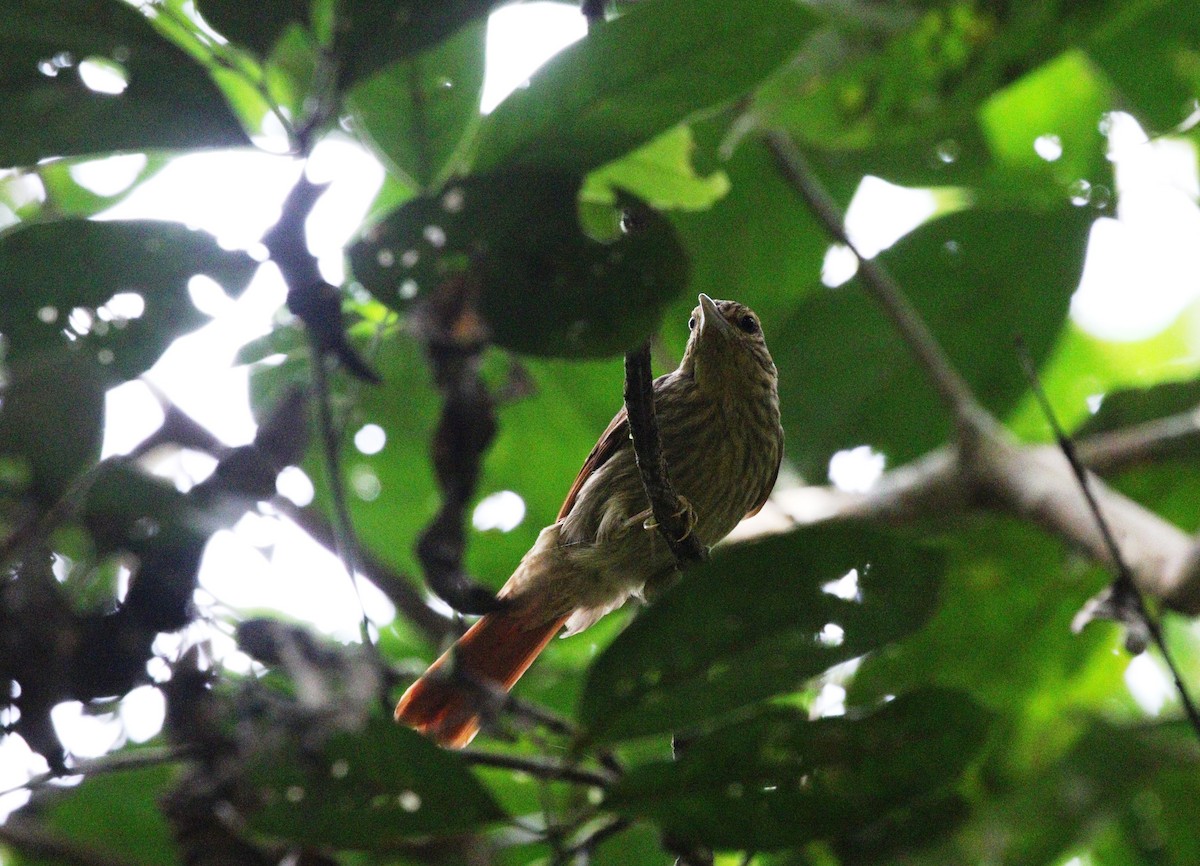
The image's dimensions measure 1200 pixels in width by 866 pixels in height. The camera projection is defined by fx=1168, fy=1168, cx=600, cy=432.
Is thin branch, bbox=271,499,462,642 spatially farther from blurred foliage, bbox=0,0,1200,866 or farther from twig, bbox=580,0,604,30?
twig, bbox=580,0,604,30

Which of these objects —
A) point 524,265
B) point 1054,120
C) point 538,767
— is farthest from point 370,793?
point 1054,120

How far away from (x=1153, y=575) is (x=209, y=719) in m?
2.34

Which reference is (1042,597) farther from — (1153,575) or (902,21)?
(902,21)

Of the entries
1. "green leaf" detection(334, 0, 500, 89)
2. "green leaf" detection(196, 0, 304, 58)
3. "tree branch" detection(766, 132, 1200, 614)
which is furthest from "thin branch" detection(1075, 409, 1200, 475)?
"green leaf" detection(196, 0, 304, 58)

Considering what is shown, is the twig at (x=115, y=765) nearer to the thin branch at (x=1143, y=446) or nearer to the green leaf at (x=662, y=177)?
the green leaf at (x=662, y=177)

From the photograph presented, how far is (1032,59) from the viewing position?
345cm

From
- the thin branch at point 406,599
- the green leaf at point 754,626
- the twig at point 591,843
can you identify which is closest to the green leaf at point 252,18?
the green leaf at point 754,626

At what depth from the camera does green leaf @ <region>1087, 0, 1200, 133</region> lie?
3783mm

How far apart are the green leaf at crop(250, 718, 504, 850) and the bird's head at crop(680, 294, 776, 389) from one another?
158 cm

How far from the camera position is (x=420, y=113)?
221cm

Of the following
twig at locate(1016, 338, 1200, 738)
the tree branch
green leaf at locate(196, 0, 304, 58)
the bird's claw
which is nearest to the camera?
green leaf at locate(196, 0, 304, 58)

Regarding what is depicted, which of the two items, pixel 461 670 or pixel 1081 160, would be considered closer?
pixel 461 670

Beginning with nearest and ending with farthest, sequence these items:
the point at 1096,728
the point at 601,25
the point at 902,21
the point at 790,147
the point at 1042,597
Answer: the point at 601,25, the point at 1096,728, the point at 902,21, the point at 1042,597, the point at 790,147

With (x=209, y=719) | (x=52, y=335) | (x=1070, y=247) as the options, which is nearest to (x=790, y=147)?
(x=1070, y=247)
